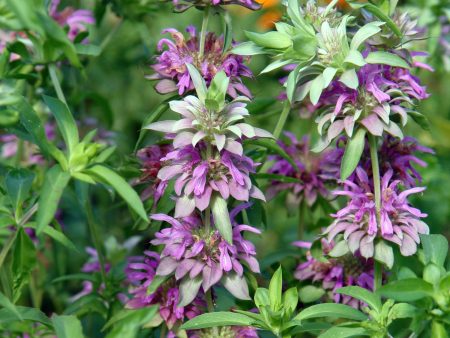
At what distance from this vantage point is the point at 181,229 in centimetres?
154

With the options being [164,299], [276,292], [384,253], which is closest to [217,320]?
[276,292]

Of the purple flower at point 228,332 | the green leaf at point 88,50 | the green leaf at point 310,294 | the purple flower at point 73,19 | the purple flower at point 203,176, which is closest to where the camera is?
the purple flower at point 203,176

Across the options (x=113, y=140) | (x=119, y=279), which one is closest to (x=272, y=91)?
(x=113, y=140)

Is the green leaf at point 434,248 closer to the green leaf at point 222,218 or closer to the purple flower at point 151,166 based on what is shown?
the green leaf at point 222,218

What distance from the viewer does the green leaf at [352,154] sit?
4.86 feet

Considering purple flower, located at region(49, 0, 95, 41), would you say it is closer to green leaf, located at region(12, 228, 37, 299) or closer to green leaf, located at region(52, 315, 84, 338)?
green leaf, located at region(12, 228, 37, 299)

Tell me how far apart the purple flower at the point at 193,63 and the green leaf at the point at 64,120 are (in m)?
0.25

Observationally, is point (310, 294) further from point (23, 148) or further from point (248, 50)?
point (23, 148)

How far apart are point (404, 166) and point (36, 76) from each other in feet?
2.86

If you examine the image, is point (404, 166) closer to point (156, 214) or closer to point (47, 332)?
point (156, 214)

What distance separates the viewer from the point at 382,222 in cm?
153

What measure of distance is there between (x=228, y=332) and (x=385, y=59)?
0.62m

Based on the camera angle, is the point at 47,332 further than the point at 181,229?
Yes

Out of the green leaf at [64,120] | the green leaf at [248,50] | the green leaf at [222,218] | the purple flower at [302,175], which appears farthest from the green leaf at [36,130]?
the purple flower at [302,175]
